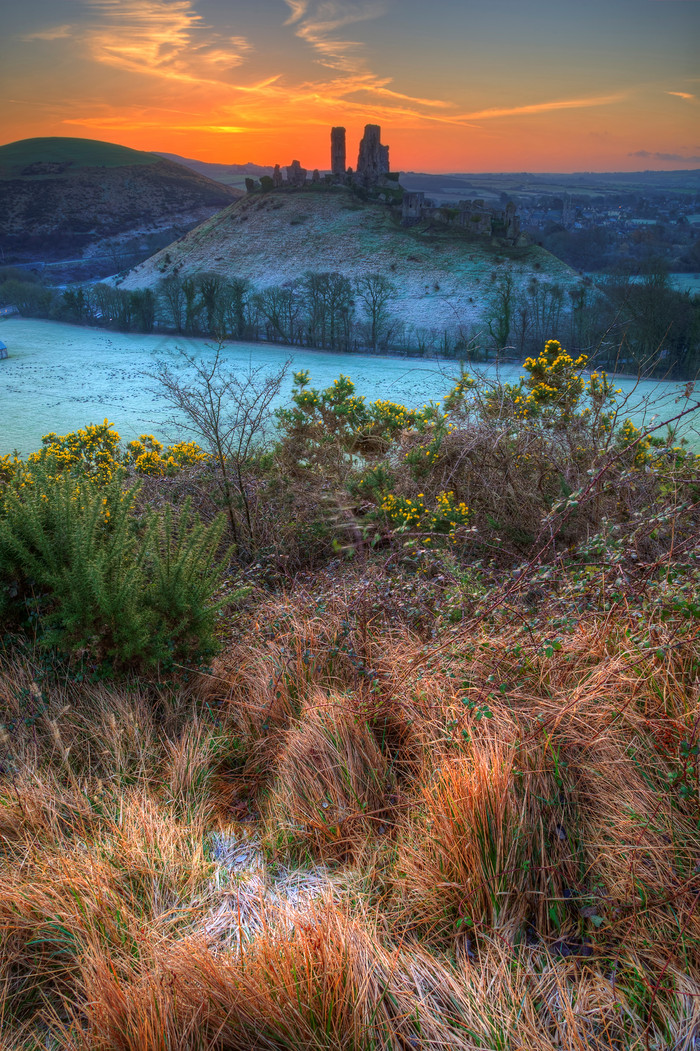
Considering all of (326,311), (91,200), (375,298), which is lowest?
(326,311)

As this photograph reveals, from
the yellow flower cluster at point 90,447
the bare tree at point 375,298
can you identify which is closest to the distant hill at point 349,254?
the bare tree at point 375,298

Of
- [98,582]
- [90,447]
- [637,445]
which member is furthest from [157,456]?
[637,445]

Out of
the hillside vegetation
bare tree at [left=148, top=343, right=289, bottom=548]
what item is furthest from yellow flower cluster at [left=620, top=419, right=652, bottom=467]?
bare tree at [left=148, top=343, right=289, bottom=548]

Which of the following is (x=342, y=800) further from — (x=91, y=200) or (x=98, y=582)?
(x=91, y=200)

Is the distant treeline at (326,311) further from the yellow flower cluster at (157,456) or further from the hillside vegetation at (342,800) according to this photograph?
the hillside vegetation at (342,800)

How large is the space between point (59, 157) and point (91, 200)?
8.67 ft

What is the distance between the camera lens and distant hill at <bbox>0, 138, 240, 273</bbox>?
18.6 meters

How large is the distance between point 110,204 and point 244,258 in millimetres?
5755

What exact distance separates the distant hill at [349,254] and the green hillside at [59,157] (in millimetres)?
3386

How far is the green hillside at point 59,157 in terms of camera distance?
20.0 metres

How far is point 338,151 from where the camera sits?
33.1m

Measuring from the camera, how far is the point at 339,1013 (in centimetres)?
152

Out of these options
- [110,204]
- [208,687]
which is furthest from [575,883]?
[110,204]

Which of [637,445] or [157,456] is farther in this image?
[157,456]
